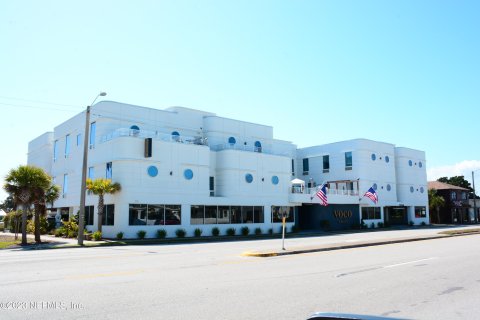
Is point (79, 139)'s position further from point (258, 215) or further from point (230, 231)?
point (258, 215)

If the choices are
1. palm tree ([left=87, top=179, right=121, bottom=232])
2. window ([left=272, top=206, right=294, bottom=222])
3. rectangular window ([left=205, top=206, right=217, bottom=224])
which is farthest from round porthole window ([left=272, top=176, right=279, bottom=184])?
palm tree ([left=87, top=179, right=121, bottom=232])

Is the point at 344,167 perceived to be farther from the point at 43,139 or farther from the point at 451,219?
Answer: the point at 43,139

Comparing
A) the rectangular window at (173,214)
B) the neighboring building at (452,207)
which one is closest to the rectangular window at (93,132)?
the rectangular window at (173,214)

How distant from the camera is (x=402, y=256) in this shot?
16781mm

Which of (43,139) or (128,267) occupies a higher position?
(43,139)

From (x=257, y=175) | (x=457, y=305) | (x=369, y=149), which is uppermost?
(x=369, y=149)

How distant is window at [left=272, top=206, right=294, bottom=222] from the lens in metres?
42.7

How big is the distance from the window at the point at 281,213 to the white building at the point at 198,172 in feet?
0.34

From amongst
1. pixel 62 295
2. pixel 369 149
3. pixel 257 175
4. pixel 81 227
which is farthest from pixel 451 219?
pixel 62 295

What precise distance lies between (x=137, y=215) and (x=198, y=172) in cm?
677

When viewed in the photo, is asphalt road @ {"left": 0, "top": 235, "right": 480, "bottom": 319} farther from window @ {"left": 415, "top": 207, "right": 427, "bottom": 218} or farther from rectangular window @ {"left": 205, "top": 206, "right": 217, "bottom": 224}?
window @ {"left": 415, "top": 207, "right": 427, "bottom": 218}

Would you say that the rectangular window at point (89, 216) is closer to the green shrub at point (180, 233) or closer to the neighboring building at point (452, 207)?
the green shrub at point (180, 233)

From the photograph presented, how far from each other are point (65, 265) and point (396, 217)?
52.3 meters

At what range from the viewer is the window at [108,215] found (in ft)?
110
